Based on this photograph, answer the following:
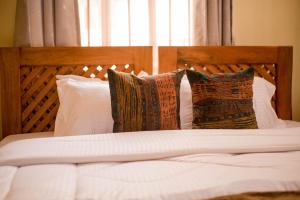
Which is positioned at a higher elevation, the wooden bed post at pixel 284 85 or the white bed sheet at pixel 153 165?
the wooden bed post at pixel 284 85

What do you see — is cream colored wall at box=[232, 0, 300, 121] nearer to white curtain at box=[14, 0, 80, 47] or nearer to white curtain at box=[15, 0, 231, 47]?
white curtain at box=[15, 0, 231, 47]

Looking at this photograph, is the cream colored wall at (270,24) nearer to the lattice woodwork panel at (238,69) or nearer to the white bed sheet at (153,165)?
the lattice woodwork panel at (238,69)

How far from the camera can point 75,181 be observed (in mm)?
983

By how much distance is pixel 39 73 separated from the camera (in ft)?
6.86

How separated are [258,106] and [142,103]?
792 millimetres

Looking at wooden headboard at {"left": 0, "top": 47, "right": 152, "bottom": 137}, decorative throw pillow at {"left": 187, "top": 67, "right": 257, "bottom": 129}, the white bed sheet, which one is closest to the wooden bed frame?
wooden headboard at {"left": 0, "top": 47, "right": 152, "bottom": 137}

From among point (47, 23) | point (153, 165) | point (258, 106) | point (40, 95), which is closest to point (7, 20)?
point (47, 23)

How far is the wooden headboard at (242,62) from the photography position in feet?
7.41

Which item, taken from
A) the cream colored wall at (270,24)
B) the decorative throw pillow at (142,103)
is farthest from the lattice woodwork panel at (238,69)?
the decorative throw pillow at (142,103)

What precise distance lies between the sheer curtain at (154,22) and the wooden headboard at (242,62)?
11 centimetres

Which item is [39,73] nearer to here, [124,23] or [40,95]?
[40,95]

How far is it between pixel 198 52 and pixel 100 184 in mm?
1542

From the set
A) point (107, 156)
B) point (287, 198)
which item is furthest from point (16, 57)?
point (287, 198)

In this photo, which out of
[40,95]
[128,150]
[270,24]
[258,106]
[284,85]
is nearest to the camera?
[128,150]
